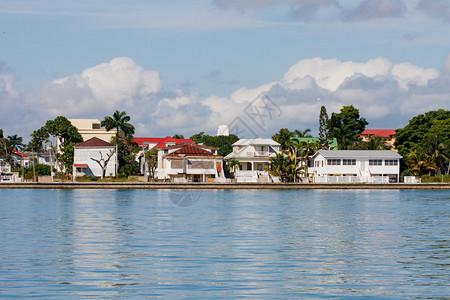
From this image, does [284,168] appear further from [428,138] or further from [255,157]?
[428,138]

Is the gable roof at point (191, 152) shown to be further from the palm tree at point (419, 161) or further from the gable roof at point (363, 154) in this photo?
the palm tree at point (419, 161)

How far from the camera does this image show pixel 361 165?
9544cm

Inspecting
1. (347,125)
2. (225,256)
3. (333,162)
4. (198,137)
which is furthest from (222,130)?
(225,256)

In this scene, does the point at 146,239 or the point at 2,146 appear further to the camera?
the point at 2,146

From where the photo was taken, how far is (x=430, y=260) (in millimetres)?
23875

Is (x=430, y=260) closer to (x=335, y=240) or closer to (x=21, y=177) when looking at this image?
(x=335, y=240)

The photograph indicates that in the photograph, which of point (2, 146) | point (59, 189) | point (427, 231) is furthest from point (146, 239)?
point (2, 146)

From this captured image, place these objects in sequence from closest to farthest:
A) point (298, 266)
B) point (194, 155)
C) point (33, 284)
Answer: point (33, 284)
point (298, 266)
point (194, 155)

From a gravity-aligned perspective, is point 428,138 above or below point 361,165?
above

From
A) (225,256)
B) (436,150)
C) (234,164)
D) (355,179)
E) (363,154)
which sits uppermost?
(436,150)

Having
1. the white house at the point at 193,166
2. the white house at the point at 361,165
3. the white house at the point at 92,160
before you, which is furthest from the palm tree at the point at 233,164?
the white house at the point at 92,160

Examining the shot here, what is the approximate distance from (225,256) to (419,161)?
249 feet

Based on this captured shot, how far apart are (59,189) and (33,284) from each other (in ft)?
244

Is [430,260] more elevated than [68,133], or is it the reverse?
[68,133]
